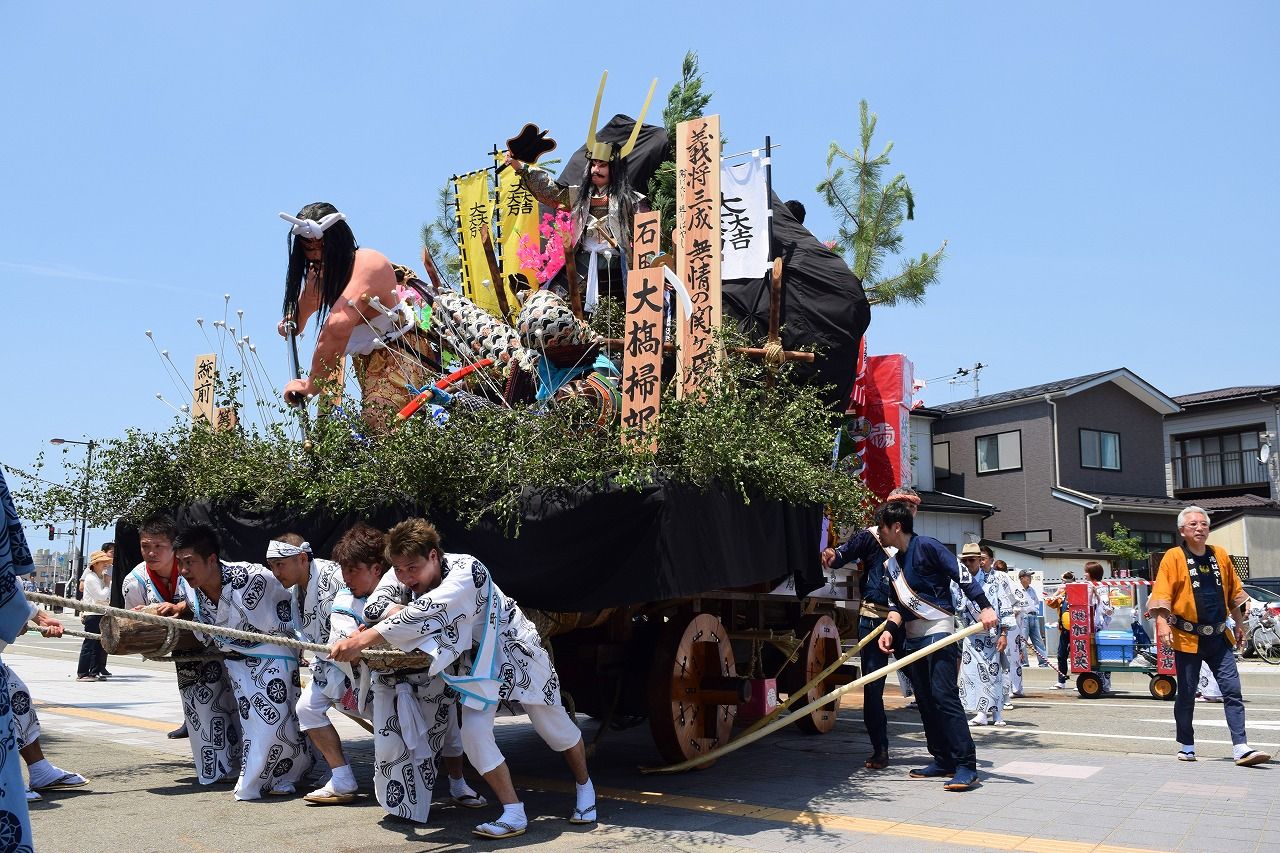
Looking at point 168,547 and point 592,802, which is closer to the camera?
point 592,802

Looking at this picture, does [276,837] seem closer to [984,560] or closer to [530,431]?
[530,431]

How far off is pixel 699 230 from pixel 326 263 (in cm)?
304

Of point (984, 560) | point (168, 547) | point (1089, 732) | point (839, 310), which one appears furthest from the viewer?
point (984, 560)

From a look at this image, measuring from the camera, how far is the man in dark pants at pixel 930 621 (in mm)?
6762

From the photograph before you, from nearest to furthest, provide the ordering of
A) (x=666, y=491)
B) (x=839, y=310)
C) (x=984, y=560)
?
(x=666, y=491) → (x=839, y=310) → (x=984, y=560)

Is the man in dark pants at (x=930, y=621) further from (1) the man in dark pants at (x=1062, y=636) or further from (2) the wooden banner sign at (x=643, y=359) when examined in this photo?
(1) the man in dark pants at (x=1062, y=636)

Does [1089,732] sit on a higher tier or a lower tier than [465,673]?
lower

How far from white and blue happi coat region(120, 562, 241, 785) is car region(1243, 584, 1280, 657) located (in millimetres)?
17274

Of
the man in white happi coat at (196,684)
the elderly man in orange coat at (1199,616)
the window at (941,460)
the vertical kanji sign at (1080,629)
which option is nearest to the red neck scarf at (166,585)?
the man in white happi coat at (196,684)

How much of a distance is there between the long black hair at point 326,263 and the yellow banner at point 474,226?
9.01 ft

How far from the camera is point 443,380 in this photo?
26.4 ft

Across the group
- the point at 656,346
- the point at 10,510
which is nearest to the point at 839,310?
the point at 656,346

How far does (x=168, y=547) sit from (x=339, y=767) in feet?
5.87

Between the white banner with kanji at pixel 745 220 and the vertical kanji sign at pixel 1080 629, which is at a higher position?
the white banner with kanji at pixel 745 220
